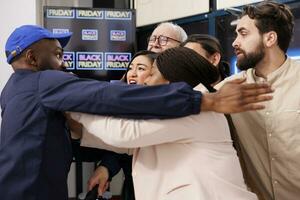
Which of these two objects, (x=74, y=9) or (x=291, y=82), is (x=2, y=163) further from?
(x=74, y=9)

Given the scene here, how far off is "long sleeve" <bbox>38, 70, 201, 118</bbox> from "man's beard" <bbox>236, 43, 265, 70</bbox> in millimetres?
711

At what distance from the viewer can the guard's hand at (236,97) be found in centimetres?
120

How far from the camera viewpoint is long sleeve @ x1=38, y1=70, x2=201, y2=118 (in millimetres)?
1212

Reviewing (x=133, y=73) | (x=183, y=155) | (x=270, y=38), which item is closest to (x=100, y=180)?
(x=183, y=155)

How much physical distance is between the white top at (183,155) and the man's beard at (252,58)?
63 centimetres

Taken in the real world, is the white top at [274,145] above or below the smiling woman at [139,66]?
below

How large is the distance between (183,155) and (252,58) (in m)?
0.78

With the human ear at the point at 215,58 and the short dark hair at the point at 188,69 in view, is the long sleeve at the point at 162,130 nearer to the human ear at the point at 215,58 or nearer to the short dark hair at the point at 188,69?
the short dark hair at the point at 188,69

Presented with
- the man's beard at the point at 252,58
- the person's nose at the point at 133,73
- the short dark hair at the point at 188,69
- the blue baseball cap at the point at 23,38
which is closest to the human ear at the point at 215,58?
the man's beard at the point at 252,58

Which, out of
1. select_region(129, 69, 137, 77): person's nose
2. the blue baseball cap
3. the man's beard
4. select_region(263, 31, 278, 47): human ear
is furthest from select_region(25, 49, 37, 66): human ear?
select_region(263, 31, 278, 47): human ear

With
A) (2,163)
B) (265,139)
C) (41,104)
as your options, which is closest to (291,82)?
(265,139)

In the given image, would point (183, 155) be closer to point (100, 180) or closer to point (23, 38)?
point (100, 180)

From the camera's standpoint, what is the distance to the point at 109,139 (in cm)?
127

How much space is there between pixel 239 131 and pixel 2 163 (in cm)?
89
